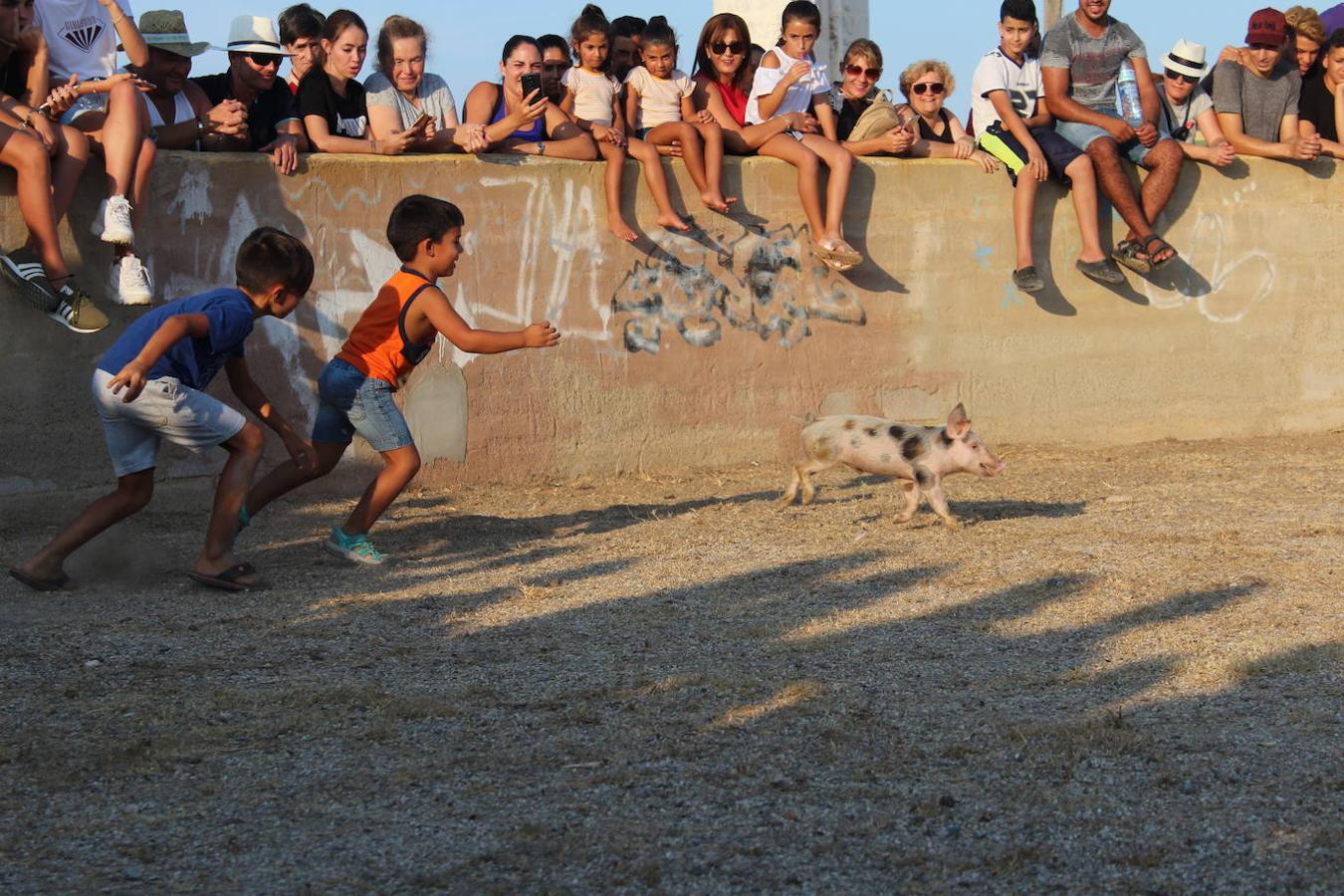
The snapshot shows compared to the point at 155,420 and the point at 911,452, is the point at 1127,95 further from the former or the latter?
the point at 155,420

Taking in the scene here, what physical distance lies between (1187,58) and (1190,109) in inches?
15.9

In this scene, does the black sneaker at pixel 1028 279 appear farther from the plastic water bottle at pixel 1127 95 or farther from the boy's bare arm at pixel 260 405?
the boy's bare arm at pixel 260 405

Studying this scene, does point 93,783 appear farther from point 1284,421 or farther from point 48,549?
point 1284,421

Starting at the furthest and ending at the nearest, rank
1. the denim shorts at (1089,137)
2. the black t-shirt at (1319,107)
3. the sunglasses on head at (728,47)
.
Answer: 1. the black t-shirt at (1319,107)
2. the denim shorts at (1089,137)
3. the sunglasses on head at (728,47)

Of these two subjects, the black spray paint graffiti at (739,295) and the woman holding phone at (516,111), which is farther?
the black spray paint graffiti at (739,295)

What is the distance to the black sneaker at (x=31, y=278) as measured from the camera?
297 inches

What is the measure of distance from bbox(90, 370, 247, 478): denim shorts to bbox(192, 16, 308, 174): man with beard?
2646 mm

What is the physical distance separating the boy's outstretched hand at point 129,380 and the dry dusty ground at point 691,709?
0.85 m

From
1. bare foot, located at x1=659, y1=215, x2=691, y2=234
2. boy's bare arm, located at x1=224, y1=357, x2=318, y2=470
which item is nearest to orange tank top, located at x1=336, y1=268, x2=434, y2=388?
boy's bare arm, located at x1=224, y1=357, x2=318, y2=470

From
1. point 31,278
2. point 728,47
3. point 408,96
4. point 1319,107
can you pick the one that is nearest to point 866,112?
point 728,47

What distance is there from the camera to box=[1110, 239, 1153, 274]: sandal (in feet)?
34.0

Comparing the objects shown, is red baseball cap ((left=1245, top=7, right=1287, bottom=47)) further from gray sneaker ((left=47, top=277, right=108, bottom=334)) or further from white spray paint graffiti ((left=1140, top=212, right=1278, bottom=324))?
gray sneaker ((left=47, top=277, right=108, bottom=334))

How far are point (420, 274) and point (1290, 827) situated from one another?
4.46 metres

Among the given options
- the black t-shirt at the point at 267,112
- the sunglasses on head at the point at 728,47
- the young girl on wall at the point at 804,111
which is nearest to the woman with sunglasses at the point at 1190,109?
the young girl on wall at the point at 804,111
